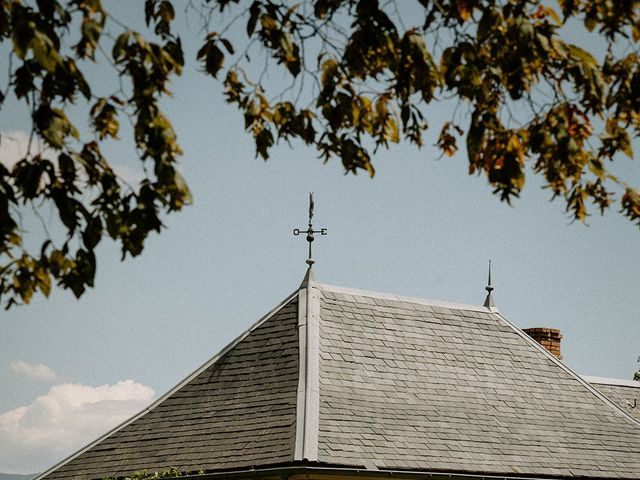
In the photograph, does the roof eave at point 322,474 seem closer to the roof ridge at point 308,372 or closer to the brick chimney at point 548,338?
the roof ridge at point 308,372

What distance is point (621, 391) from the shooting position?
81.7ft

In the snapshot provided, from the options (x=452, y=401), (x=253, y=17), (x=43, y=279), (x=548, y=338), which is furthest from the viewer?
(x=548, y=338)

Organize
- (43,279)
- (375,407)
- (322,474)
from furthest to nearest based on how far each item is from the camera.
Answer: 1. (375,407)
2. (322,474)
3. (43,279)

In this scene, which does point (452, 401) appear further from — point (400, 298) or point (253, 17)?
point (253, 17)

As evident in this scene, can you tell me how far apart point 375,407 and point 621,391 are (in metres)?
→ 8.71

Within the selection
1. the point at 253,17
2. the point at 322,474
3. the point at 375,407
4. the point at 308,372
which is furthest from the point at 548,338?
the point at 253,17

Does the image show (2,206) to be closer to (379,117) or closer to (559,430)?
(379,117)

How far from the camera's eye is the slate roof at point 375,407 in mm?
17516

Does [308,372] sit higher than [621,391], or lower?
lower

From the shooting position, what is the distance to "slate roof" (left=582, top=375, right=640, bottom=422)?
952 inches

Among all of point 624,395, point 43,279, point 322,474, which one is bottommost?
point 43,279

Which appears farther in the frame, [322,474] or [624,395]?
[624,395]

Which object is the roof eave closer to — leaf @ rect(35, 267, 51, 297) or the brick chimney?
the brick chimney

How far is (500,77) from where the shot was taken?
7.61 meters
